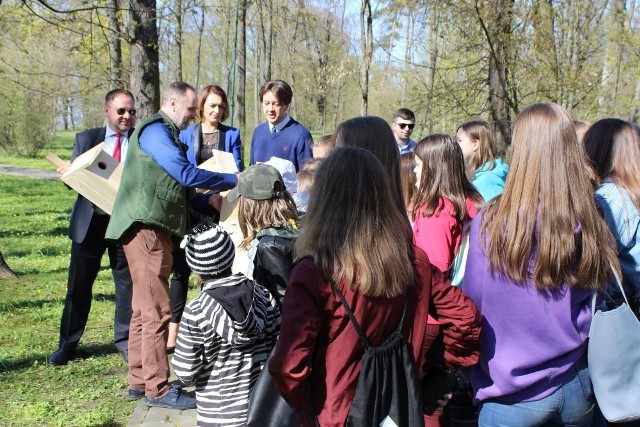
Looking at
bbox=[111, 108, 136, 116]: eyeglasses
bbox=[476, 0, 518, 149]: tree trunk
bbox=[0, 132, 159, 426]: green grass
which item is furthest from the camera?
Answer: bbox=[476, 0, 518, 149]: tree trunk

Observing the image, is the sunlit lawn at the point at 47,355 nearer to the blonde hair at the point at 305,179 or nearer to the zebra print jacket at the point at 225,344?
the zebra print jacket at the point at 225,344

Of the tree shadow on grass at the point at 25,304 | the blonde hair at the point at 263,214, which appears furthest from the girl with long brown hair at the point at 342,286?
the tree shadow on grass at the point at 25,304

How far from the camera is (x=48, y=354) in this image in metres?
5.00

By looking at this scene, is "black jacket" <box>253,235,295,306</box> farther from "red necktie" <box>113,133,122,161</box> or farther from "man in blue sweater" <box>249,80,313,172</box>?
"man in blue sweater" <box>249,80,313,172</box>

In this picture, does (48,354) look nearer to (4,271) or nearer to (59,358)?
(59,358)

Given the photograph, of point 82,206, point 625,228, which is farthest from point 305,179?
point 625,228

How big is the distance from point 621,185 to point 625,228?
251mm

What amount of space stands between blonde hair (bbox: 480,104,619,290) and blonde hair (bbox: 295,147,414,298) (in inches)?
15.4

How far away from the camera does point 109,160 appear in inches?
171

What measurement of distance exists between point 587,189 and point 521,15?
29.2ft

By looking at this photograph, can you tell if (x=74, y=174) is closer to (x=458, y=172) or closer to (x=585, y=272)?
(x=458, y=172)

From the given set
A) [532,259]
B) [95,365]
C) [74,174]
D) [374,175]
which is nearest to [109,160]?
[74,174]

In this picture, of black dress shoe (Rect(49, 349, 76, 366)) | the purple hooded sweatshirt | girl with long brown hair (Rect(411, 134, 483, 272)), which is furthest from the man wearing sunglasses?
the purple hooded sweatshirt

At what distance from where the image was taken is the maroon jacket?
2.08m
